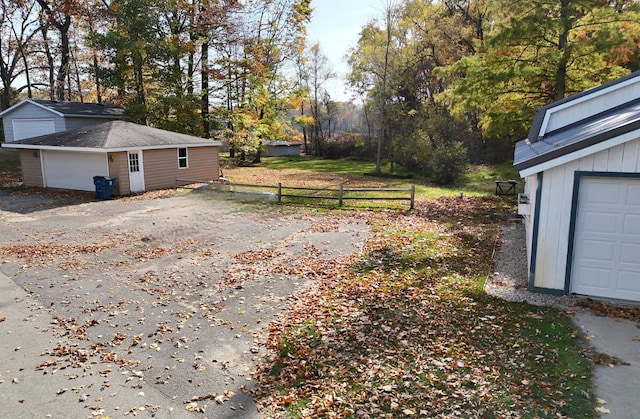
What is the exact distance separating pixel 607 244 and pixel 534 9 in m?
12.0

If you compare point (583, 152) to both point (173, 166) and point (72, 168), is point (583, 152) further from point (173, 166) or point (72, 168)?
point (72, 168)

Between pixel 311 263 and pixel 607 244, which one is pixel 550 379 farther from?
pixel 311 263

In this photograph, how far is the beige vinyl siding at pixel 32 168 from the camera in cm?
2202

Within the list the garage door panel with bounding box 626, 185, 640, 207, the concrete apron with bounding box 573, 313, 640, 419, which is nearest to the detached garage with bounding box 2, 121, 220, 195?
the garage door panel with bounding box 626, 185, 640, 207

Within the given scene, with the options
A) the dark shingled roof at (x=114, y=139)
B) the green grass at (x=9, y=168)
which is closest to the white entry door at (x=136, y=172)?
the dark shingled roof at (x=114, y=139)

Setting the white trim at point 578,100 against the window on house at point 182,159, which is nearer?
the white trim at point 578,100

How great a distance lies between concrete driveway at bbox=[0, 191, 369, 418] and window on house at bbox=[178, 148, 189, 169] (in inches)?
313

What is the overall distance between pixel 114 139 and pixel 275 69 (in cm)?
1974

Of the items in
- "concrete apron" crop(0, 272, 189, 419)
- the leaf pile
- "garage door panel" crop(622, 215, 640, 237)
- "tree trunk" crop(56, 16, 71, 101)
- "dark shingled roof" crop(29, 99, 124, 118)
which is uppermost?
"tree trunk" crop(56, 16, 71, 101)

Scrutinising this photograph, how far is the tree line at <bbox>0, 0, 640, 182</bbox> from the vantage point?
59.1ft

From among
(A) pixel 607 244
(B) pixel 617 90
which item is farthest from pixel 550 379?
(B) pixel 617 90

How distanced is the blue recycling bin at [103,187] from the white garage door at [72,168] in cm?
101

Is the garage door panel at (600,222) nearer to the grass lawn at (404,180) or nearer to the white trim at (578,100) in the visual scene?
the white trim at (578,100)

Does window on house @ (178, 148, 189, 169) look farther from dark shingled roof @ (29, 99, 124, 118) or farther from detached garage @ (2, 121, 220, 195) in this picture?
dark shingled roof @ (29, 99, 124, 118)
